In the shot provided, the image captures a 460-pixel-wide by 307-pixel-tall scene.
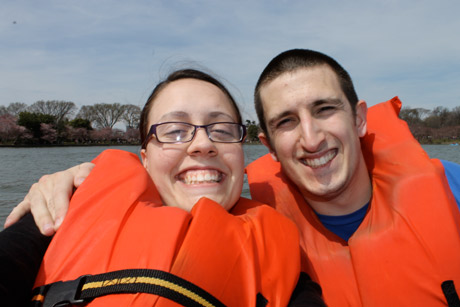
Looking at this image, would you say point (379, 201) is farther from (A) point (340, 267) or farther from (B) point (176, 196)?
(B) point (176, 196)

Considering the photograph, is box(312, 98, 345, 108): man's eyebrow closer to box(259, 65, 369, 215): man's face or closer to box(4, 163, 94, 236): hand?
box(259, 65, 369, 215): man's face

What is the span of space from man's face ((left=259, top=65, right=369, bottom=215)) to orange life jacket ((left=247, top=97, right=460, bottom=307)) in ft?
0.75

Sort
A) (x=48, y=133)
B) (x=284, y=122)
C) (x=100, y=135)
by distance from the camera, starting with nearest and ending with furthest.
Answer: (x=284, y=122), (x=48, y=133), (x=100, y=135)

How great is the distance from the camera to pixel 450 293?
1900 millimetres

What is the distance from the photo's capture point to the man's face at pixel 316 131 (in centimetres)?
232

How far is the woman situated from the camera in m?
1.39

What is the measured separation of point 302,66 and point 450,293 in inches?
63.0

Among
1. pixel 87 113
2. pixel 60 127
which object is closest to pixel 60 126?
pixel 60 127

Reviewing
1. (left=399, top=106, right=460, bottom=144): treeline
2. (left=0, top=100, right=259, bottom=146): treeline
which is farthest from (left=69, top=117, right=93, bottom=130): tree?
(left=399, top=106, right=460, bottom=144): treeline

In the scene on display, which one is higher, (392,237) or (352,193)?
(352,193)

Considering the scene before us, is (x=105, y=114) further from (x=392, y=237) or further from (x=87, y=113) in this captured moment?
(x=392, y=237)

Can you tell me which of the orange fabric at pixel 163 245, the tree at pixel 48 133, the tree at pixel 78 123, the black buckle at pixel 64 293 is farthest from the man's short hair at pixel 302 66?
the tree at pixel 78 123

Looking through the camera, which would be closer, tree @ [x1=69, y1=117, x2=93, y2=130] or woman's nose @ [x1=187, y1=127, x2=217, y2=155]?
woman's nose @ [x1=187, y1=127, x2=217, y2=155]

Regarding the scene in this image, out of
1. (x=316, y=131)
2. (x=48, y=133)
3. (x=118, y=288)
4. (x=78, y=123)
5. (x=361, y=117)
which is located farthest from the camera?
(x=78, y=123)
